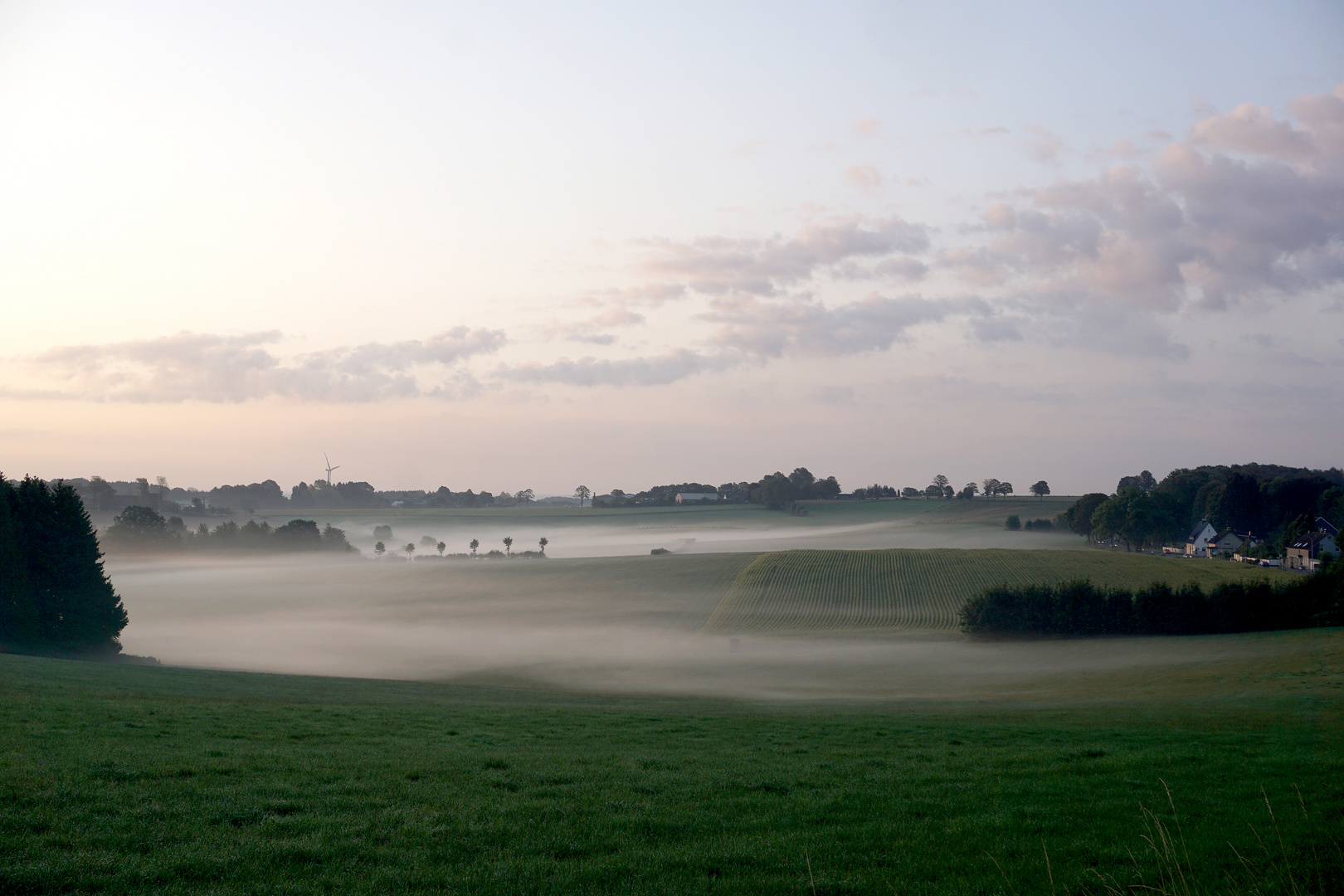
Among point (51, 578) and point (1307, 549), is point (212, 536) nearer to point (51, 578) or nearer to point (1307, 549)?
point (51, 578)

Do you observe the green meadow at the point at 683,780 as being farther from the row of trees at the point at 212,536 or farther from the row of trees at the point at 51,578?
the row of trees at the point at 212,536

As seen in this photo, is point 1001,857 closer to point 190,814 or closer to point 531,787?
point 531,787

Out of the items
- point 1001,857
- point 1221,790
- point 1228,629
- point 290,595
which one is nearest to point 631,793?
point 1001,857

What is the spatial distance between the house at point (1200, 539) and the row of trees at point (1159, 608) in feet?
237

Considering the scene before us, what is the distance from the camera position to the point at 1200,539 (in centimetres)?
11844

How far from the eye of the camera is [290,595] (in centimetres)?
8212

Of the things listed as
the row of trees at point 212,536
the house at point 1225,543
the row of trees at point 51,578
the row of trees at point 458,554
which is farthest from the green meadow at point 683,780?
the row of trees at point 212,536

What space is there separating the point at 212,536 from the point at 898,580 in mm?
106235

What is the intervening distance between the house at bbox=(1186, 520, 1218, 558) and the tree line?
3.11ft

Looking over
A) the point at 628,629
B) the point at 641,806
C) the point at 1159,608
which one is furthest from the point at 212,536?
the point at 641,806

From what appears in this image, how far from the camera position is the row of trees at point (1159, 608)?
50.9 metres

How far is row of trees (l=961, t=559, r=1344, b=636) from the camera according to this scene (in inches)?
2005

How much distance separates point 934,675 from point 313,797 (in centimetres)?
3786

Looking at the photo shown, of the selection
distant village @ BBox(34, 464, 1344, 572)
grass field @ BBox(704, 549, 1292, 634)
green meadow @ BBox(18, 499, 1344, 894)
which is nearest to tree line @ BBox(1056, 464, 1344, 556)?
distant village @ BBox(34, 464, 1344, 572)
